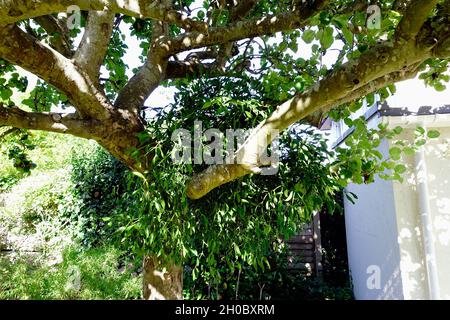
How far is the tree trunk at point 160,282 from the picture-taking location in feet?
6.73

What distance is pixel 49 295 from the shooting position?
3646 mm

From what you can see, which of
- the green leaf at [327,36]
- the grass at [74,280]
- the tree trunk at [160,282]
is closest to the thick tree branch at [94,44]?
the tree trunk at [160,282]

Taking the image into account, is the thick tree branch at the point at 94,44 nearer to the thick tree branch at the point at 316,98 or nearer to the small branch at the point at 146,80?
the small branch at the point at 146,80

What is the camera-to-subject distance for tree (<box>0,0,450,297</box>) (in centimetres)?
139

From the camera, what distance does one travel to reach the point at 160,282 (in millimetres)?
2059

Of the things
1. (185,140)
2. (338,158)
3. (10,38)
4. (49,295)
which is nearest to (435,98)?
(338,158)

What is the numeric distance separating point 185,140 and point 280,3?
1.91 m

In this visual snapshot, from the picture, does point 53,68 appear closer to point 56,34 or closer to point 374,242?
point 56,34

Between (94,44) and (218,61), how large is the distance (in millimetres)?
981

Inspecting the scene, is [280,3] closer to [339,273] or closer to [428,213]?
[428,213]

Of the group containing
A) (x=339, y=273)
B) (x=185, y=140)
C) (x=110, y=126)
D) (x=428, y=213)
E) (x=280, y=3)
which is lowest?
(x=339, y=273)

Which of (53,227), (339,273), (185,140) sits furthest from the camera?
(339,273)

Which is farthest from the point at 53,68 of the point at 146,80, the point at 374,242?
the point at 374,242

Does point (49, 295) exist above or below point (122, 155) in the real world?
below
